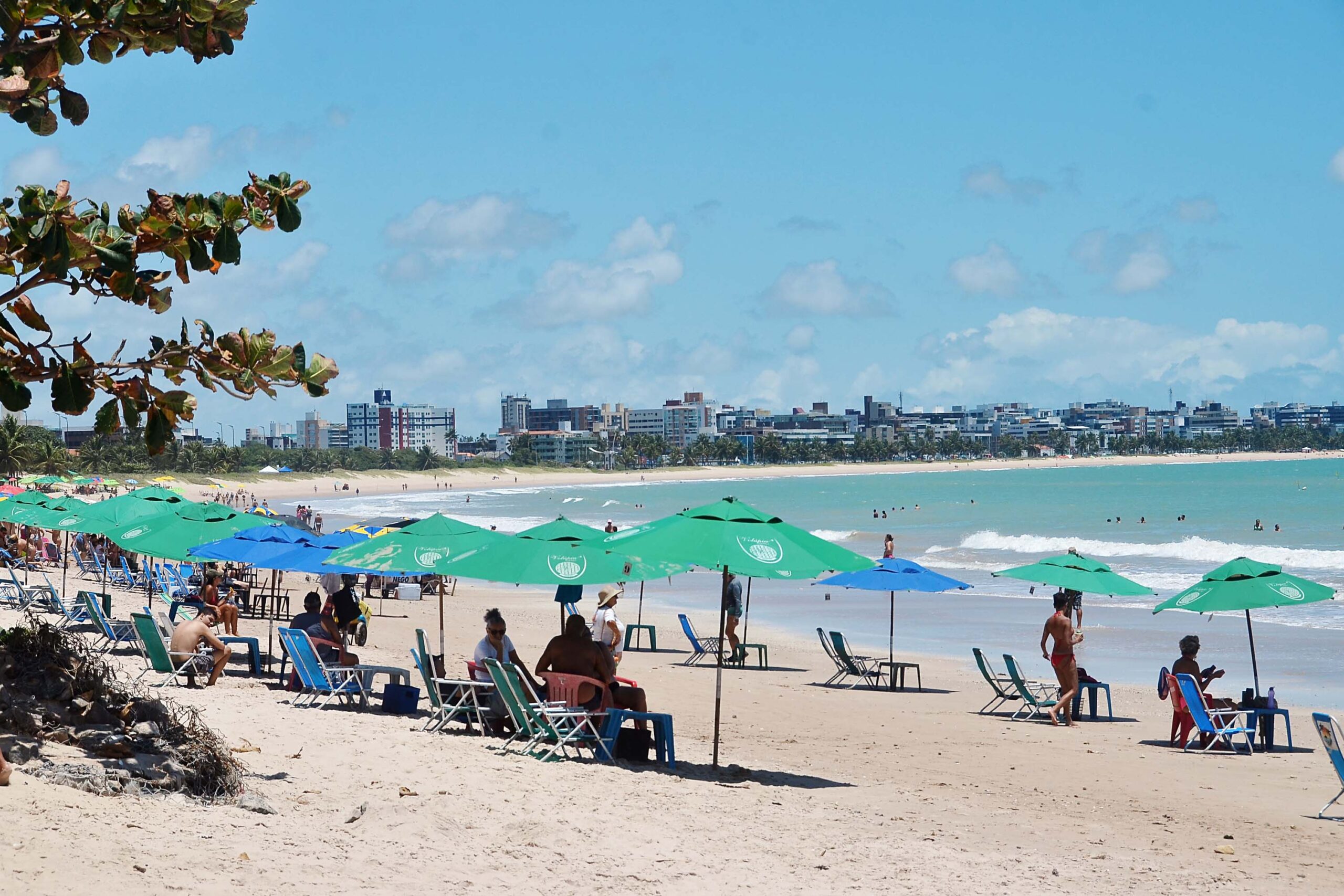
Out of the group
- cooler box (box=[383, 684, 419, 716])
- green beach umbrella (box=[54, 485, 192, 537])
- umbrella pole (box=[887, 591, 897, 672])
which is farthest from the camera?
umbrella pole (box=[887, 591, 897, 672])

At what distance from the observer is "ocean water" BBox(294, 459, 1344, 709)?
62.0 ft

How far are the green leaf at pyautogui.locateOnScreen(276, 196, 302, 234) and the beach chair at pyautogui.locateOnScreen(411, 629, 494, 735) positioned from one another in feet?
15.0

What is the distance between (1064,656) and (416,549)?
6274mm

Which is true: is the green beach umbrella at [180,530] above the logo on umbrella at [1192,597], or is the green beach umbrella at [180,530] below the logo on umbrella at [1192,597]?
above

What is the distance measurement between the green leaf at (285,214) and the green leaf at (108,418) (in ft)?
3.68

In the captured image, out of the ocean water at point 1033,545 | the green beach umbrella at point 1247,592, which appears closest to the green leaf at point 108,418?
the green beach umbrella at point 1247,592

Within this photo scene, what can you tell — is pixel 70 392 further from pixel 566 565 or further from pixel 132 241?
pixel 566 565

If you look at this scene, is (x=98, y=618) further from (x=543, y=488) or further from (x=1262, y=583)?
(x=543, y=488)

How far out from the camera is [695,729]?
36.9 feet

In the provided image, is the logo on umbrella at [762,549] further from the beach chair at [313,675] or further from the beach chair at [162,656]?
the beach chair at [162,656]

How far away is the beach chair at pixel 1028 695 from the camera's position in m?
12.2

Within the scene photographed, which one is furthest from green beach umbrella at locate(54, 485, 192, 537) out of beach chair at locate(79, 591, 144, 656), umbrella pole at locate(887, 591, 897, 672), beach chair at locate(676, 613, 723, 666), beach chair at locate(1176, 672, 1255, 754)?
beach chair at locate(1176, 672, 1255, 754)

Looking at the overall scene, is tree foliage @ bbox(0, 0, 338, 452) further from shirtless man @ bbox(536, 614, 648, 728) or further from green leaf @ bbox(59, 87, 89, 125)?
shirtless man @ bbox(536, 614, 648, 728)

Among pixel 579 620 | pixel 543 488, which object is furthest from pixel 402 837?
pixel 543 488
